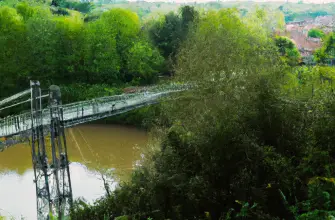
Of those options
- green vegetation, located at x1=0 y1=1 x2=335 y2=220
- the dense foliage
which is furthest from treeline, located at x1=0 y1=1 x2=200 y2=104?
green vegetation, located at x1=0 y1=1 x2=335 y2=220

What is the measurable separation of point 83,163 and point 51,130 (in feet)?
21.2

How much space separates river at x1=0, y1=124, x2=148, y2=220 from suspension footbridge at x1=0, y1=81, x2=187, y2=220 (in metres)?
0.87

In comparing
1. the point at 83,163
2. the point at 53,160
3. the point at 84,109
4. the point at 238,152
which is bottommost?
the point at 83,163

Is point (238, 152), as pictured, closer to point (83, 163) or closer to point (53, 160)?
point (53, 160)

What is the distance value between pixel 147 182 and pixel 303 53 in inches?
858

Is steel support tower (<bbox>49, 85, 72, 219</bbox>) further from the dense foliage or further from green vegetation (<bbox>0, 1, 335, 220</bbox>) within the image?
the dense foliage

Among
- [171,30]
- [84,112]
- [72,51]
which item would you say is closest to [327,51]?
[171,30]

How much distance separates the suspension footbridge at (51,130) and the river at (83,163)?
87 cm

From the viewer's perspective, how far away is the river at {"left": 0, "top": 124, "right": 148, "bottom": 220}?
12.3m

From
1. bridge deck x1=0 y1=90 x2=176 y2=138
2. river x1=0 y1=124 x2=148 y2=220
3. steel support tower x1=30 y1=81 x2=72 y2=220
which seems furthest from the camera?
river x1=0 y1=124 x2=148 y2=220

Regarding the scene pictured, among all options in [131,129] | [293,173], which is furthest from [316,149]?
[131,129]

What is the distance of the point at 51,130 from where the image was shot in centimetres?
933

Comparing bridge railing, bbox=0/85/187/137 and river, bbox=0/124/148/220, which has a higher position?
bridge railing, bbox=0/85/187/137

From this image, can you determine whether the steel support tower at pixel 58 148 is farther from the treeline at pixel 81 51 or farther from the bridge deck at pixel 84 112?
the treeline at pixel 81 51
